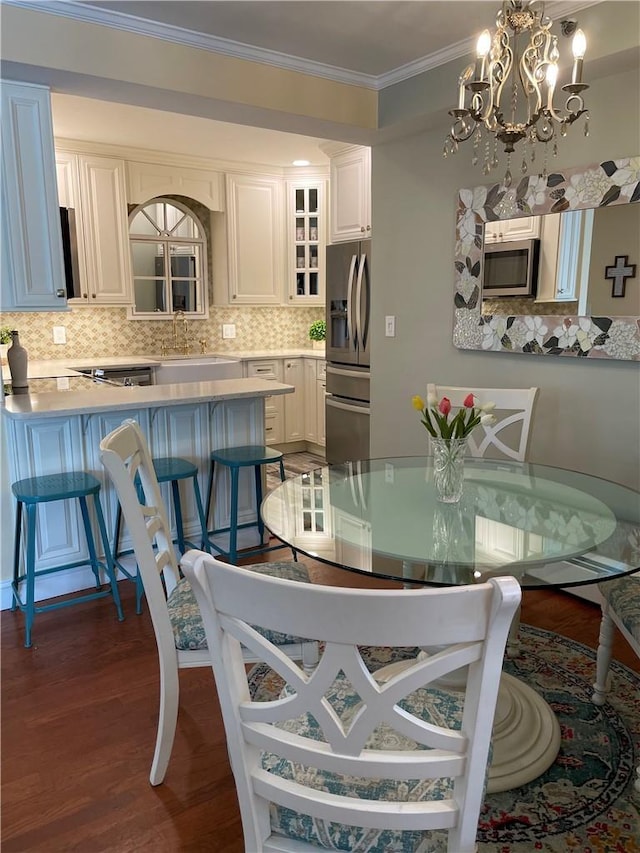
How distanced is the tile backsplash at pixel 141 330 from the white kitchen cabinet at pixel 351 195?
149 cm

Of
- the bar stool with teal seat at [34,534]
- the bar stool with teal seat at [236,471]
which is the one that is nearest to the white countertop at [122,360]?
the bar stool with teal seat at [34,534]

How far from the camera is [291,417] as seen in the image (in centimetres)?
562

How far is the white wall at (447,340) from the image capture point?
2625 mm

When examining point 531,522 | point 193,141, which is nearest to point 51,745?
point 531,522

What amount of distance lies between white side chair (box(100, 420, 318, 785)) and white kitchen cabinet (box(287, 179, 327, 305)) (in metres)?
4.16

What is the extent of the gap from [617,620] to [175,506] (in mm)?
2030

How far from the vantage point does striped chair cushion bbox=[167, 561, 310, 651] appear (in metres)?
1.65

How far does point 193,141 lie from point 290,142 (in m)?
0.73

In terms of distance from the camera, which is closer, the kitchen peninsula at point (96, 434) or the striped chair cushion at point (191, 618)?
the striped chair cushion at point (191, 618)

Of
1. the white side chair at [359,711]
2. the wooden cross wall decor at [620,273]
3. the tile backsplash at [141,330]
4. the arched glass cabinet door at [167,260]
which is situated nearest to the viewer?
the white side chair at [359,711]

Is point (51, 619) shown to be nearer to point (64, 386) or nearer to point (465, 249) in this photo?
point (64, 386)

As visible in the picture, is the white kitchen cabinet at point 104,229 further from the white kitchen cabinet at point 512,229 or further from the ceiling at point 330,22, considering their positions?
the white kitchen cabinet at point 512,229

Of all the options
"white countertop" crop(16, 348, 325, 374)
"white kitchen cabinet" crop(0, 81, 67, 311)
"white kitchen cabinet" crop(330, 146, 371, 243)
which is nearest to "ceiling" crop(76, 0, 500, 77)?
"white kitchen cabinet" crop(0, 81, 67, 311)

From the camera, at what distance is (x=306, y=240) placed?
571cm
